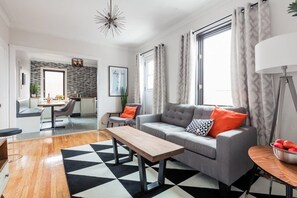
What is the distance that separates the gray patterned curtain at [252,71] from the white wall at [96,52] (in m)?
3.36

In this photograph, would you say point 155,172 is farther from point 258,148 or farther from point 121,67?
point 121,67

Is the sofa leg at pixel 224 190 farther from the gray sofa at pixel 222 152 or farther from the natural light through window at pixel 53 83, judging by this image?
the natural light through window at pixel 53 83

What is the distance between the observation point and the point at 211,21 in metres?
2.72

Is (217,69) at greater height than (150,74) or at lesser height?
lesser

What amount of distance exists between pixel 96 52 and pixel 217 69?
A: 328 centimetres

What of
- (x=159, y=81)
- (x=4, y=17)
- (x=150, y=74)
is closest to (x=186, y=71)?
(x=159, y=81)

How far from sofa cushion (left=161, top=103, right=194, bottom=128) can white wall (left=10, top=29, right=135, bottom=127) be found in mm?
2142

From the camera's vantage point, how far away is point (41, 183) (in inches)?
70.6

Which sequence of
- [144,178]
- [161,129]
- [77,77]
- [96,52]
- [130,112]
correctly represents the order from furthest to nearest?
[77,77] → [96,52] → [130,112] → [161,129] → [144,178]

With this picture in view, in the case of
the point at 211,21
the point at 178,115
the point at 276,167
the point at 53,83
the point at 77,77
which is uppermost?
the point at 211,21

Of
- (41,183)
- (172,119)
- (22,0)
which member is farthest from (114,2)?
(41,183)

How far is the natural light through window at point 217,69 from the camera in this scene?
2633 millimetres

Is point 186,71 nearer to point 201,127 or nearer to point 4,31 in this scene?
point 201,127

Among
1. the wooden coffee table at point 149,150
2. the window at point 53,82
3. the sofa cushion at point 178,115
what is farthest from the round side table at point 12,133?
the window at point 53,82
